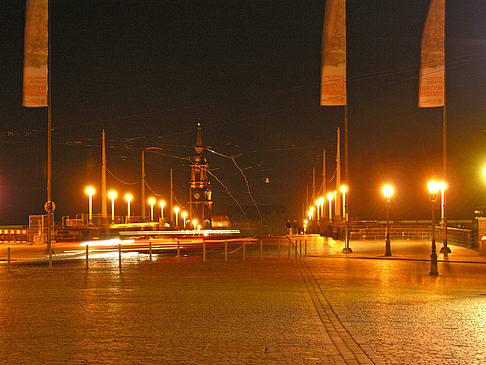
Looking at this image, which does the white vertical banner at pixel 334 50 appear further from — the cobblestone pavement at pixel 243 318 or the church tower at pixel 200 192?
the church tower at pixel 200 192

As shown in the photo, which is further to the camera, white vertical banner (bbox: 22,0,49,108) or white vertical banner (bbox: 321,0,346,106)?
white vertical banner (bbox: 22,0,49,108)

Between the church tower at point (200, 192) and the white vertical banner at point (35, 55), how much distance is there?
8206 cm

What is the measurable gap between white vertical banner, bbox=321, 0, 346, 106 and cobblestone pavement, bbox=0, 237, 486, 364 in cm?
1036

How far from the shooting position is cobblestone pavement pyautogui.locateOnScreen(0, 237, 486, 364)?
895 cm

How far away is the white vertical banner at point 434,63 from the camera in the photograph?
94.8 feet

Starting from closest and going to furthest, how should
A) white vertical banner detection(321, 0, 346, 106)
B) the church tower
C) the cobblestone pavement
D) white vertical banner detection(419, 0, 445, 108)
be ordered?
1. the cobblestone pavement
2. white vertical banner detection(419, 0, 445, 108)
3. white vertical banner detection(321, 0, 346, 106)
4. the church tower

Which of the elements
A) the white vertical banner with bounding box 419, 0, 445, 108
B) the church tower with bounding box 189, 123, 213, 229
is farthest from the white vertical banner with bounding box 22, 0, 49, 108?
the church tower with bounding box 189, 123, 213, 229

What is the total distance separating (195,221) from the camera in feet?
370

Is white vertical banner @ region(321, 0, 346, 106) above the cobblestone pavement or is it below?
above

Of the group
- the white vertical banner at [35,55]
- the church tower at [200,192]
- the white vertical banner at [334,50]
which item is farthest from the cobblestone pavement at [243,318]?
the church tower at [200,192]

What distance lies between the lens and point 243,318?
12203mm

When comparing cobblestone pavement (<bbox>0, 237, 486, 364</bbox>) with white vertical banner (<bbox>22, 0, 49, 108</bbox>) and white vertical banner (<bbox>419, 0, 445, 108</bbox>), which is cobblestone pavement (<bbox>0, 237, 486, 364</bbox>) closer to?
white vertical banner (<bbox>419, 0, 445, 108</bbox>)

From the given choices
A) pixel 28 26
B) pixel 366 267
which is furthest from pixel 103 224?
pixel 366 267

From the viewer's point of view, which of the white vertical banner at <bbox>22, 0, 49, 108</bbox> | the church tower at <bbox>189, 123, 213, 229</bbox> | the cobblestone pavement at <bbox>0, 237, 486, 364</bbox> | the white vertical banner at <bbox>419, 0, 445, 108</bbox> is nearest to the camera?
the cobblestone pavement at <bbox>0, 237, 486, 364</bbox>
